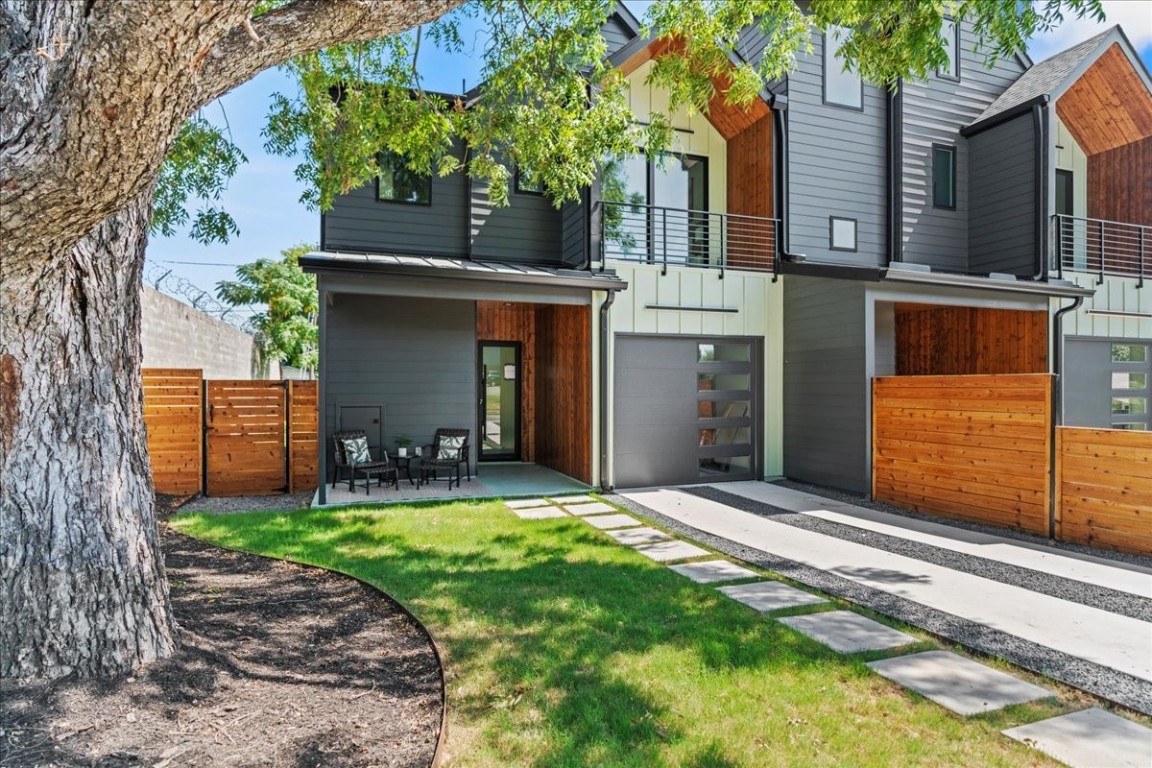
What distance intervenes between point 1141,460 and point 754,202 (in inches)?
252

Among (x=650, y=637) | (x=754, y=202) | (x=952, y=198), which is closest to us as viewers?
(x=650, y=637)

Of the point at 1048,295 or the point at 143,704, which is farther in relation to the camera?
the point at 1048,295

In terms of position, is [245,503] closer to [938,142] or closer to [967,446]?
[967,446]

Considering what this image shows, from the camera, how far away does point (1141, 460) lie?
213 inches

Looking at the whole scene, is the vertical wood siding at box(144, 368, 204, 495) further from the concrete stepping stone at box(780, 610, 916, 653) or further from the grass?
the concrete stepping stone at box(780, 610, 916, 653)

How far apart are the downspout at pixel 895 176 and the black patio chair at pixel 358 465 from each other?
9.10 m

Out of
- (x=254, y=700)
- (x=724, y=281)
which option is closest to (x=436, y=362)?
(x=724, y=281)

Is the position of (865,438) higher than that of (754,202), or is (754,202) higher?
(754,202)

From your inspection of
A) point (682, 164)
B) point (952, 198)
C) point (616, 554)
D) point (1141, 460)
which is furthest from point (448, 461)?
point (952, 198)

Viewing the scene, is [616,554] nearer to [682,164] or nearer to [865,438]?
[865,438]

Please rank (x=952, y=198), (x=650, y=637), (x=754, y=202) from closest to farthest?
(x=650, y=637) → (x=754, y=202) → (x=952, y=198)

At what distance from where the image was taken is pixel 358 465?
8289 mm

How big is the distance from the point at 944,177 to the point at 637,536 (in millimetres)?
9664

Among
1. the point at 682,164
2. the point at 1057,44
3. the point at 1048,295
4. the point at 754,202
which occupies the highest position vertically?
the point at 1057,44
